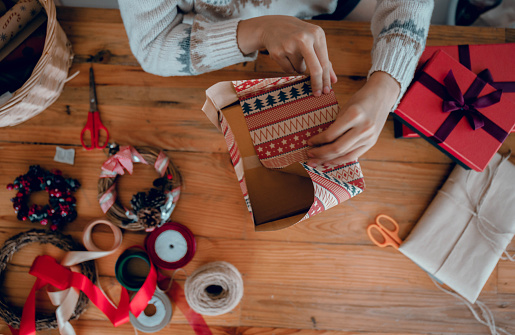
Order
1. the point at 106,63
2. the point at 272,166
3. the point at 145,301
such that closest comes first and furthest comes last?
1. the point at 272,166
2. the point at 145,301
3. the point at 106,63

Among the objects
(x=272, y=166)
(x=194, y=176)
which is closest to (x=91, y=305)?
(x=194, y=176)

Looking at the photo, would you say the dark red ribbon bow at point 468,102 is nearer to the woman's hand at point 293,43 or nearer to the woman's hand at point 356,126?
the woman's hand at point 356,126

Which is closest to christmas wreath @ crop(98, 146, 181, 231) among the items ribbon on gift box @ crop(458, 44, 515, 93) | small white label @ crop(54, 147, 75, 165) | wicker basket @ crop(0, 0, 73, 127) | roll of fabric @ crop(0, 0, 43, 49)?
small white label @ crop(54, 147, 75, 165)

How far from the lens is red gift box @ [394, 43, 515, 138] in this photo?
0.84 m

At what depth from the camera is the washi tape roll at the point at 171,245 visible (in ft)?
2.95

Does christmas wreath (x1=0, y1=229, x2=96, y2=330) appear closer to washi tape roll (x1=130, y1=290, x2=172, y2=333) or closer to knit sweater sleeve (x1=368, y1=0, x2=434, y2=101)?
washi tape roll (x1=130, y1=290, x2=172, y2=333)

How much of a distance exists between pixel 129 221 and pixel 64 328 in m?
0.32

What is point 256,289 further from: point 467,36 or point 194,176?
point 467,36

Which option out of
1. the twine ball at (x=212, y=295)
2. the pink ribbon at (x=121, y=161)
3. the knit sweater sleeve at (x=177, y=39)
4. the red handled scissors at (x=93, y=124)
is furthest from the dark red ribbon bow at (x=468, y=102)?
the red handled scissors at (x=93, y=124)

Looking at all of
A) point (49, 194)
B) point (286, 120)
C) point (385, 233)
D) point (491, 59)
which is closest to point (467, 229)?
point (385, 233)

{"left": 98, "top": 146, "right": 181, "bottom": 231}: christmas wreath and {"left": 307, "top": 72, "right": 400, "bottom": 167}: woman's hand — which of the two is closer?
{"left": 307, "top": 72, "right": 400, "bottom": 167}: woman's hand

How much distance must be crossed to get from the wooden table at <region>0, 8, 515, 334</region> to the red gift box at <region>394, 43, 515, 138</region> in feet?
0.64

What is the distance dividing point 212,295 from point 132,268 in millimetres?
240

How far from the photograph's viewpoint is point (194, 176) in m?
0.94
